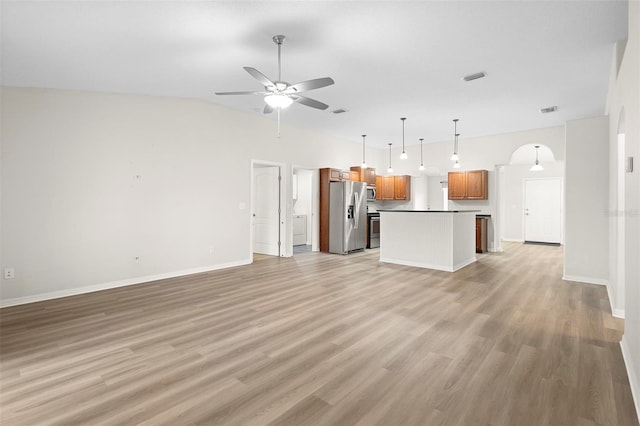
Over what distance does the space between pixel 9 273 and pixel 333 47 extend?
4730mm

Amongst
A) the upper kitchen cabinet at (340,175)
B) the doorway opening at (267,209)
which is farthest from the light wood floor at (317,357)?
the upper kitchen cabinet at (340,175)

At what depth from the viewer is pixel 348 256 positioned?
7.44 meters

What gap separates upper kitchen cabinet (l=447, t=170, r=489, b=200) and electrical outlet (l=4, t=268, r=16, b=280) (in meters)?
8.95

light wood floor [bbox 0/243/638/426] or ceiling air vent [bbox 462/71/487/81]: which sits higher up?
ceiling air vent [bbox 462/71/487/81]

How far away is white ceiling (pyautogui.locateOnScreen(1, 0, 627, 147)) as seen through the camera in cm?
281

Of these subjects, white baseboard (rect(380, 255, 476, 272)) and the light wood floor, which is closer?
the light wood floor

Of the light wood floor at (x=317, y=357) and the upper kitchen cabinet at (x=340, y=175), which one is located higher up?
the upper kitchen cabinet at (x=340, y=175)

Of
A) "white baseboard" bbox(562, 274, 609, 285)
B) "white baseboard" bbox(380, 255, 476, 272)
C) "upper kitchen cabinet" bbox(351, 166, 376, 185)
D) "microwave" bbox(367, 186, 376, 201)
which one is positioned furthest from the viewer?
"microwave" bbox(367, 186, 376, 201)

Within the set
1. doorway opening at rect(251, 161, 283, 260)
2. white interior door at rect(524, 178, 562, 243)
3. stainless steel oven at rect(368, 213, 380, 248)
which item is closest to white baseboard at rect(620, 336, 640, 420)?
doorway opening at rect(251, 161, 283, 260)

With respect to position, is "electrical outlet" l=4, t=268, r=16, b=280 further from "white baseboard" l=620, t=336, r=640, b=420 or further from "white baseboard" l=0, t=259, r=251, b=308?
"white baseboard" l=620, t=336, r=640, b=420

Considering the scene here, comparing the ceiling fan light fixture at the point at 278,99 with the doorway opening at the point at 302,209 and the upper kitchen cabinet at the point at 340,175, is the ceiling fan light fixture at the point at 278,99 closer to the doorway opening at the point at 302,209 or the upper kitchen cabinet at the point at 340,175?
the upper kitchen cabinet at the point at 340,175

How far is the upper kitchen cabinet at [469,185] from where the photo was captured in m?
8.23

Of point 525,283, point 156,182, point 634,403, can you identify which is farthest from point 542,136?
point 156,182

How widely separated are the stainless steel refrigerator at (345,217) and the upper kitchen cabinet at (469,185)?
8.70ft
